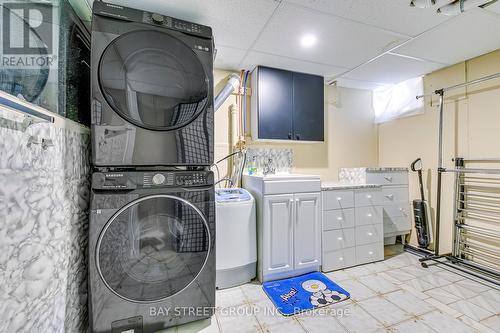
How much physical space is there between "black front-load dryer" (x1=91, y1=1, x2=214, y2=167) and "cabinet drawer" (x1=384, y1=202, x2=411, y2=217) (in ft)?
7.91

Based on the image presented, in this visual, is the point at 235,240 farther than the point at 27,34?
Yes

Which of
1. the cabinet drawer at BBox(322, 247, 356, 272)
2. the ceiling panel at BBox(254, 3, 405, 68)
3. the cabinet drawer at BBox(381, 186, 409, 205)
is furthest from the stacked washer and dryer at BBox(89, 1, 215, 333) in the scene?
the cabinet drawer at BBox(381, 186, 409, 205)

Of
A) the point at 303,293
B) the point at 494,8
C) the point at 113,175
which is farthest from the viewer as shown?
the point at 303,293

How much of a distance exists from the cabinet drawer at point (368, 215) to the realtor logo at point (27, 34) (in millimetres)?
2592

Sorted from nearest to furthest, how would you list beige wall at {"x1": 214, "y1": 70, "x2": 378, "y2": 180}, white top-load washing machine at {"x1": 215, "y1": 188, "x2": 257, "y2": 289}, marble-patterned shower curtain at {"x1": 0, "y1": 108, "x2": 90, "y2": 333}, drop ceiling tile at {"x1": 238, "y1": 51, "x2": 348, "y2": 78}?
marble-patterned shower curtain at {"x1": 0, "y1": 108, "x2": 90, "y2": 333} < white top-load washing machine at {"x1": 215, "y1": 188, "x2": 257, "y2": 289} < drop ceiling tile at {"x1": 238, "y1": 51, "x2": 348, "y2": 78} < beige wall at {"x1": 214, "y1": 70, "x2": 378, "y2": 180}

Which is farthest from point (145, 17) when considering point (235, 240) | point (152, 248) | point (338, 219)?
point (338, 219)

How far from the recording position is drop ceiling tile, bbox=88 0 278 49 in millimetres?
1440

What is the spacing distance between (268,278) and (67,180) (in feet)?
5.41

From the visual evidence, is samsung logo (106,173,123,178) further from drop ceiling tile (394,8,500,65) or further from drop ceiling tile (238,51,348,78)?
drop ceiling tile (394,8,500,65)

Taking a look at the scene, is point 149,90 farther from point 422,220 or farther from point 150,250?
point 422,220

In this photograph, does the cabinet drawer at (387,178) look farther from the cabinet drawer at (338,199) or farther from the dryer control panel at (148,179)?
the dryer control panel at (148,179)

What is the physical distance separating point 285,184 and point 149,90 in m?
1.29

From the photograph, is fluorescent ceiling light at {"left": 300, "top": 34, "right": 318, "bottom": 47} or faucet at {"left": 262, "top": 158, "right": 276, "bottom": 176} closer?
fluorescent ceiling light at {"left": 300, "top": 34, "right": 318, "bottom": 47}

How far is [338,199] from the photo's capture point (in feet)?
7.05
